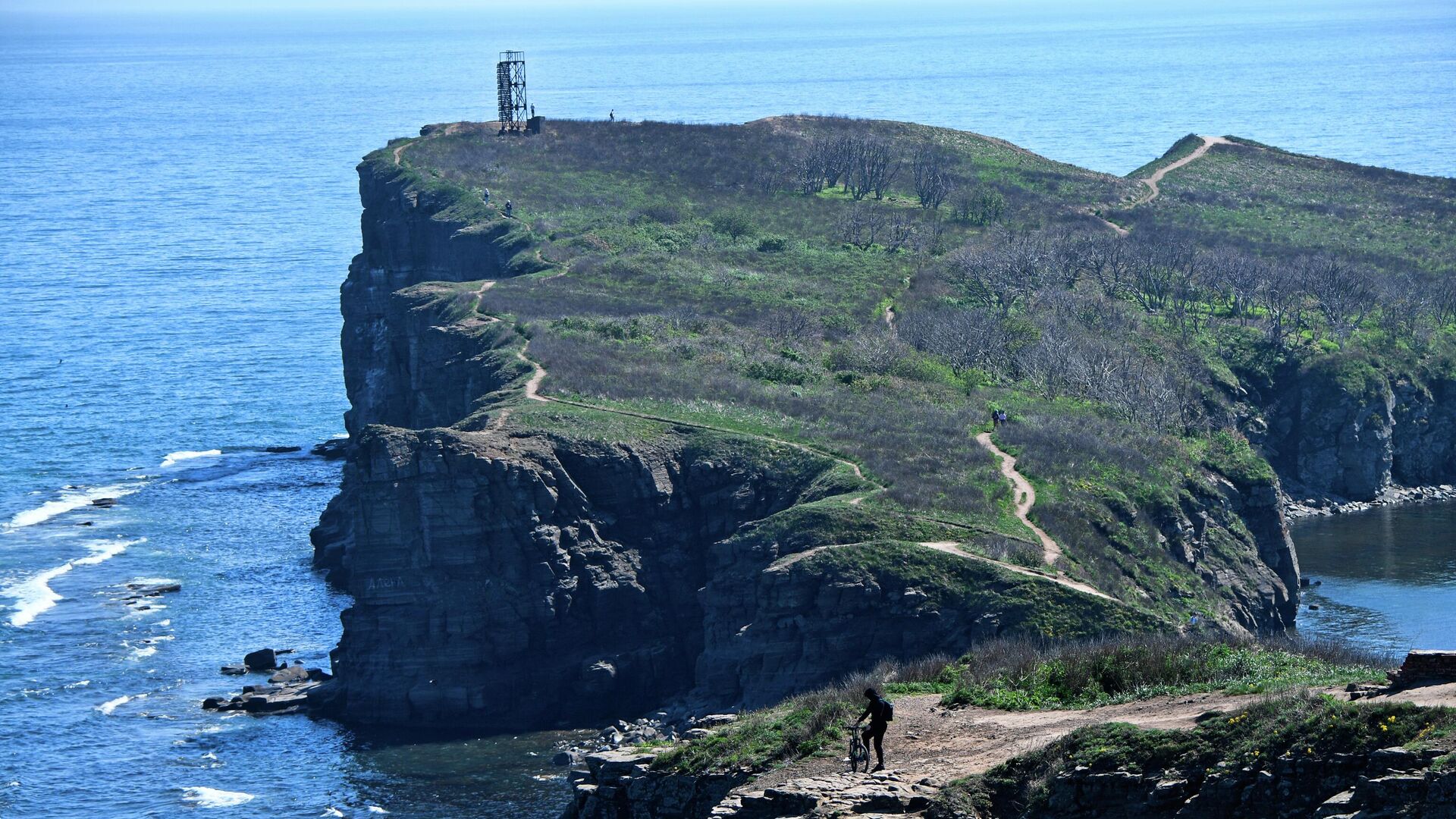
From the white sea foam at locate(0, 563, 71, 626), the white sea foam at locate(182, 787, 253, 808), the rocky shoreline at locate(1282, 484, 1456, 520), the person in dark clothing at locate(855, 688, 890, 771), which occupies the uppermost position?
the person in dark clothing at locate(855, 688, 890, 771)

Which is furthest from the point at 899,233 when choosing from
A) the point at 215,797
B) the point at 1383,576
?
the point at 215,797

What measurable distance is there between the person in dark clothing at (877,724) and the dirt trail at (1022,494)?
104 ft

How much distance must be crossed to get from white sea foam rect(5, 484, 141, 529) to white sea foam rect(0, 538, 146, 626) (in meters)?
6.58

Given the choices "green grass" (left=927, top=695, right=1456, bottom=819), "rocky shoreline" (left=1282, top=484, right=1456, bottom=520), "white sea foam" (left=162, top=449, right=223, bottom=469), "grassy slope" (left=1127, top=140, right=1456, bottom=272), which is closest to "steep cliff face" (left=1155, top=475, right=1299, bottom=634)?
"rocky shoreline" (left=1282, top=484, right=1456, bottom=520)

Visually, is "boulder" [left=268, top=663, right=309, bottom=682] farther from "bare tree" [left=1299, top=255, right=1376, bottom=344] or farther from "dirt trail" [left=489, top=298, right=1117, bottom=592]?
"bare tree" [left=1299, top=255, right=1376, bottom=344]

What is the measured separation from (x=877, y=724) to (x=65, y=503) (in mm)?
78936

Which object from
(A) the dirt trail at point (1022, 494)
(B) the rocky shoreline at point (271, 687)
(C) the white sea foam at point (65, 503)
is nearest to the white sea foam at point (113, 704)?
(B) the rocky shoreline at point (271, 687)

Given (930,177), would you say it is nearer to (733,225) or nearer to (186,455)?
(733,225)

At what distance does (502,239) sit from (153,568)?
3213cm

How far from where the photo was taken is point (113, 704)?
7925cm

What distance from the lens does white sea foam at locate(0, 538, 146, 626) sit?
9106 centimetres

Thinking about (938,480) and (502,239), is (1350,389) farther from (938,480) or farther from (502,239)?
(502,239)

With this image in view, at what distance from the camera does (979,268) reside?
12394 cm

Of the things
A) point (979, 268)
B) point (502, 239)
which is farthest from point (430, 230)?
point (979, 268)
